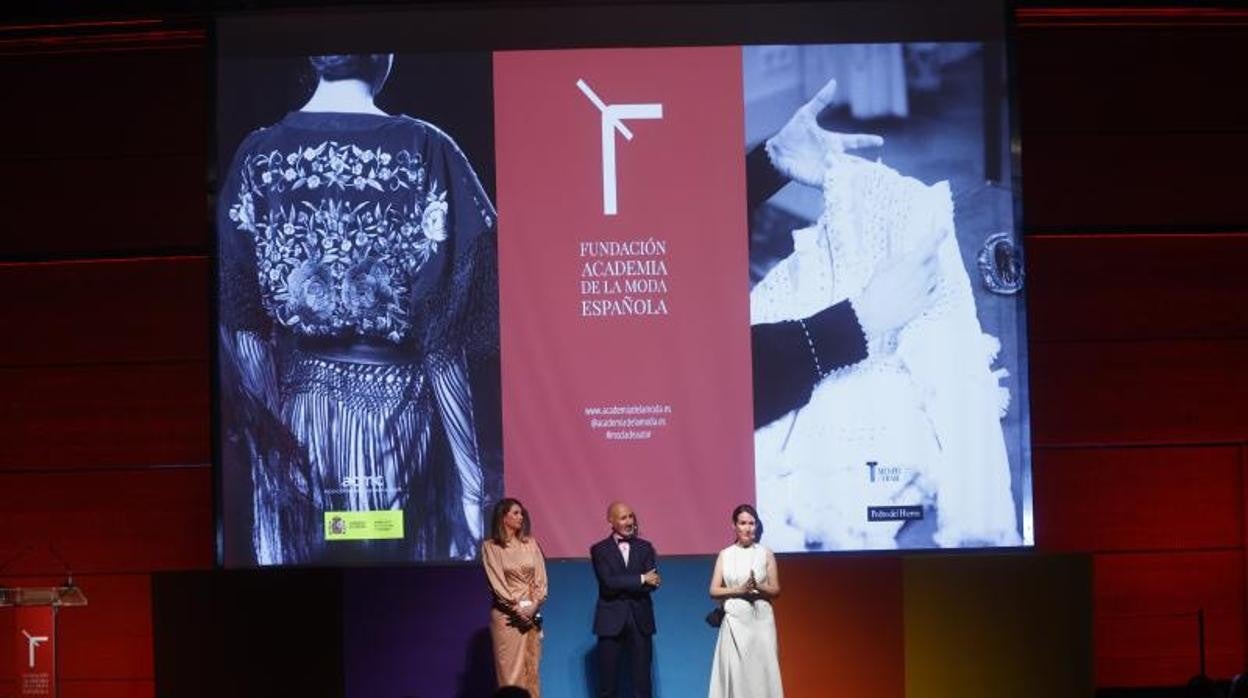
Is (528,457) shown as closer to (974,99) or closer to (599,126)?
(599,126)

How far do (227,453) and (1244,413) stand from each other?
596 centimetres

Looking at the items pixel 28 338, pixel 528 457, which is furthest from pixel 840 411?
pixel 28 338

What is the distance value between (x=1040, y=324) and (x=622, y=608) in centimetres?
318

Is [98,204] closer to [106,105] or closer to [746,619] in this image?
[106,105]

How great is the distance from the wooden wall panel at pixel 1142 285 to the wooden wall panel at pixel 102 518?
17.1 feet

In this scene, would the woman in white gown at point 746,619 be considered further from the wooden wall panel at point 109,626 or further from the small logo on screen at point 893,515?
the wooden wall panel at point 109,626

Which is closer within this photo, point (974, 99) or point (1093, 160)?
point (974, 99)

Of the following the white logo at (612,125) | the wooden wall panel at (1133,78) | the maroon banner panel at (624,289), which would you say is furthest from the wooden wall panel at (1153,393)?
the white logo at (612,125)

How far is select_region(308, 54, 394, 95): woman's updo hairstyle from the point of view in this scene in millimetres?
8609

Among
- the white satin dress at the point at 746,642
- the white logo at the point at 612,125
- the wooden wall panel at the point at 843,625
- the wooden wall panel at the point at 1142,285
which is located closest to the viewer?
the white satin dress at the point at 746,642

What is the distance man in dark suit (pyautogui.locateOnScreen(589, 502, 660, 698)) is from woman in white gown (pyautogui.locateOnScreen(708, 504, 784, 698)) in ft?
1.20

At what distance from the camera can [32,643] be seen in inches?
303

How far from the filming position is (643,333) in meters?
8.48

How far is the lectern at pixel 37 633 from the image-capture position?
7645 mm
